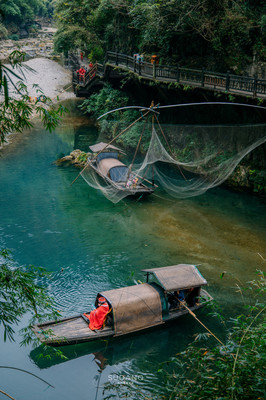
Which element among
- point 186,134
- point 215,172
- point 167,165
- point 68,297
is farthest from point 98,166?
point 68,297

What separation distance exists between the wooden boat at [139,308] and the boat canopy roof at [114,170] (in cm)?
741

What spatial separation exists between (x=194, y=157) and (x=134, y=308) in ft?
32.0

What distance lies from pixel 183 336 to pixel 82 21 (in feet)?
75.9

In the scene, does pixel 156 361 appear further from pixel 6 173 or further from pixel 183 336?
pixel 6 173

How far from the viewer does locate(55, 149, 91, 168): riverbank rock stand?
20.3 m

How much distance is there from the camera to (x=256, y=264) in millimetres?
11961

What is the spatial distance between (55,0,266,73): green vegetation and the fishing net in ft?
13.9

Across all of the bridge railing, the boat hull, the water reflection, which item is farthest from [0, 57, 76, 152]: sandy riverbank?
the water reflection

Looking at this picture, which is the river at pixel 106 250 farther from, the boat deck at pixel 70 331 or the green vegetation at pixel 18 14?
the green vegetation at pixel 18 14

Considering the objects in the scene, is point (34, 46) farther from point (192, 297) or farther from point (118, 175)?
point (192, 297)

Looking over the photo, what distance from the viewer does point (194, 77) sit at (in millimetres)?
17672

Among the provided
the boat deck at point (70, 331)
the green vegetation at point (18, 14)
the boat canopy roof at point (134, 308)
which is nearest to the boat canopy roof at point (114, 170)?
the boat canopy roof at point (134, 308)

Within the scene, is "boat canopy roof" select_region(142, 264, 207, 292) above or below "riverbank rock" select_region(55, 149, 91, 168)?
below

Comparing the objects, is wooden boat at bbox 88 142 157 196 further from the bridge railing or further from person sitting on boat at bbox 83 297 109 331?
person sitting on boat at bbox 83 297 109 331
